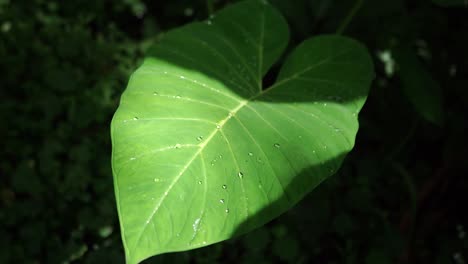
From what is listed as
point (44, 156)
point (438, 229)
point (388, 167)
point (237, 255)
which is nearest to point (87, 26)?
point (44, 156)

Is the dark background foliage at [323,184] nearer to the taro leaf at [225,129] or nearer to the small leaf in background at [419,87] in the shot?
the small leaf in background at [419,87]

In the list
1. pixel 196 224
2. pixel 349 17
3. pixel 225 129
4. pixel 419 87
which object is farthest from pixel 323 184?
pixel 196 224

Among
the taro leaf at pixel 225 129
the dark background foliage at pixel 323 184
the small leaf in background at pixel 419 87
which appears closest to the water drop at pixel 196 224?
the taro leaf at pixel 225 129

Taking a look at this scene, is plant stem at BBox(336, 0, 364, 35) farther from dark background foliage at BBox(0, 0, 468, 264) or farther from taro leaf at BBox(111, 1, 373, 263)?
taro leaf at BBox(111, 1, 373, 263)

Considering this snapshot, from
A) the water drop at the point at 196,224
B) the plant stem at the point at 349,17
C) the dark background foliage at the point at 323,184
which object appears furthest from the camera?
the plant stem at the point at 349,17

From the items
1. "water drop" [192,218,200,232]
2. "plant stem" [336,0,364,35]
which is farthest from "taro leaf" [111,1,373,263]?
"plant stem" [336,0,364,35]

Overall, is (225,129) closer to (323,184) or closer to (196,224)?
(196,224)
